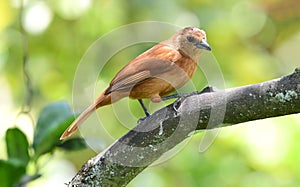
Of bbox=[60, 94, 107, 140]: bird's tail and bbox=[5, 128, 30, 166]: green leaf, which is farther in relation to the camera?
bbox=[5, 128, 30, 166]: green leaf

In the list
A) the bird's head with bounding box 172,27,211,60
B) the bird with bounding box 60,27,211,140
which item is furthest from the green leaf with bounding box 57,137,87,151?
the bird's head with bounding box 172,27,211,60

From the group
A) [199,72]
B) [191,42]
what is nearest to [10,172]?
[191,42]

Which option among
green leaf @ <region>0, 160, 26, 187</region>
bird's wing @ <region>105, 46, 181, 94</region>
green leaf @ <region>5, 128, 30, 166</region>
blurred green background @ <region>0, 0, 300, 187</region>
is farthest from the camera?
blurred green background @ <region>0, 0, 300, 187</region>

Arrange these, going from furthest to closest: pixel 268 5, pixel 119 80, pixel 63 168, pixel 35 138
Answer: pixel 268 5 → pixel 63 168 → pixel 35 138 → pixel 119 80

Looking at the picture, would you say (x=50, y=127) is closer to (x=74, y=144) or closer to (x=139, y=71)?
(x=74, y=144)

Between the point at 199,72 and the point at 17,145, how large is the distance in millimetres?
1545

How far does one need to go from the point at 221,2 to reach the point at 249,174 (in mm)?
1562

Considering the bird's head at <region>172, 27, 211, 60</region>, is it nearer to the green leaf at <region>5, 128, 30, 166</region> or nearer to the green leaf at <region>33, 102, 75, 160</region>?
the green leaf at <region>33, 102, 75, 160</region>

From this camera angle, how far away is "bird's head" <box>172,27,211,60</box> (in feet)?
8.42

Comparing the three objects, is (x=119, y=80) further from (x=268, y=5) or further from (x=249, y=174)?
(x=268, y=5)

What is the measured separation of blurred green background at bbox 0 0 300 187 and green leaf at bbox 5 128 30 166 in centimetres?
105

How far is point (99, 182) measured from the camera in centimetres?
212

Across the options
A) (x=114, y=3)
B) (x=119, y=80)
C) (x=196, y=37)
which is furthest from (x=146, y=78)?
(x=114, y=3)

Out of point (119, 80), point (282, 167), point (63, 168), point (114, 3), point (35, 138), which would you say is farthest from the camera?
point (114, 3)
